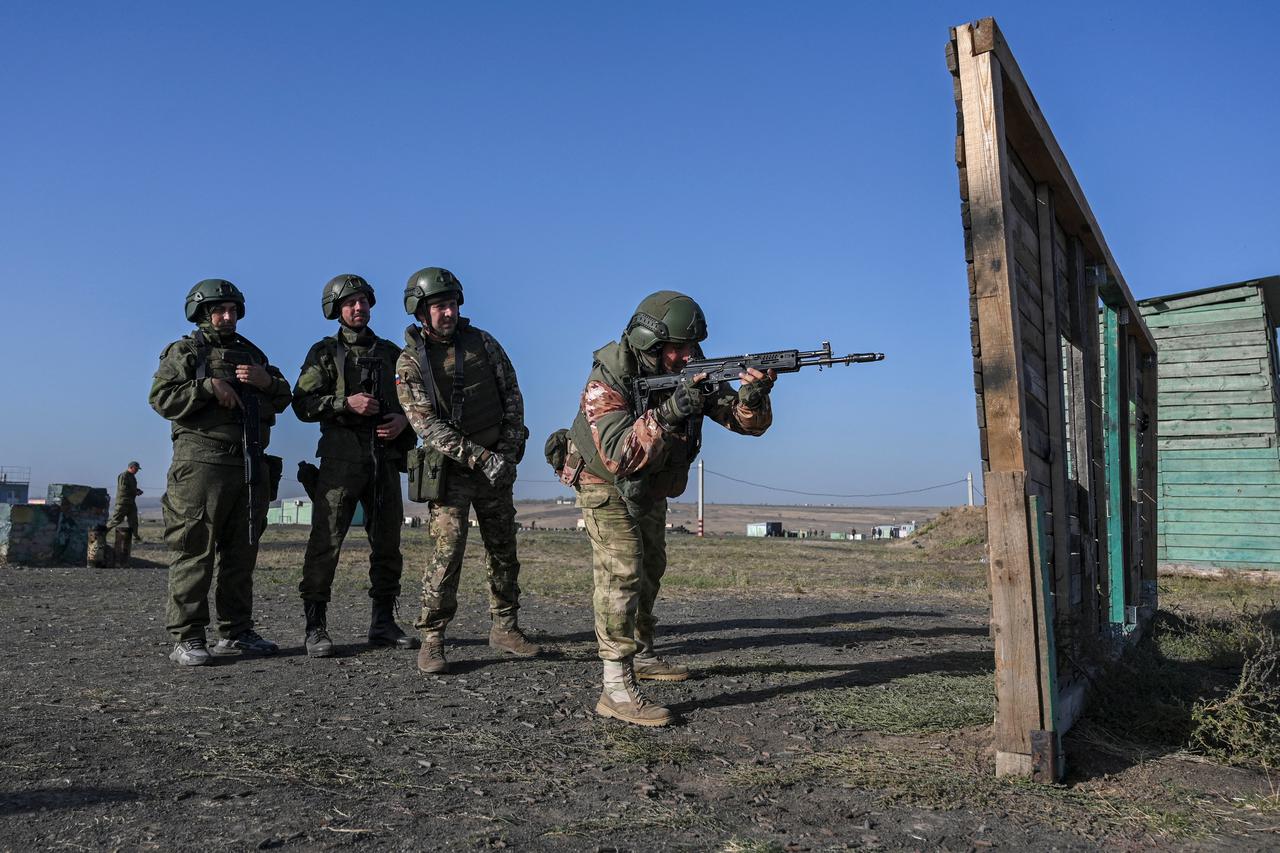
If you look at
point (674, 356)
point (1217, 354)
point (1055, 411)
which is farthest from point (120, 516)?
point (1217, 354)

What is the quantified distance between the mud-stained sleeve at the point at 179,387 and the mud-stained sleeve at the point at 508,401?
5.92ft

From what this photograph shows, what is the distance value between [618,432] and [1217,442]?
546 inches

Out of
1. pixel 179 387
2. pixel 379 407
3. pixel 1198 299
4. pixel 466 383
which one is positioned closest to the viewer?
pixel 179 387

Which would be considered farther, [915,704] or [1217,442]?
[1217,442]

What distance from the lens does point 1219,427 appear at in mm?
14953

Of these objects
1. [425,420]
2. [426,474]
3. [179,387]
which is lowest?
[426,474]

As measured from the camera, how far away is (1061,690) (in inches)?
173

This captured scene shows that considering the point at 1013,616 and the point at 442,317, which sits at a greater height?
the point at 442,317

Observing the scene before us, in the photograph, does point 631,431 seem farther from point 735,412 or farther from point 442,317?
point 442,317

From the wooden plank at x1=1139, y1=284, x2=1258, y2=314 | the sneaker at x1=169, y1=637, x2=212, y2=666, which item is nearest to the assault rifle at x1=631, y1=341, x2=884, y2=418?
the sneaker at x1=169, y1=637, x2=212, y2=666

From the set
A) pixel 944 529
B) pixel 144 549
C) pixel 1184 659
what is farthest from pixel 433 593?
pixel 944 529

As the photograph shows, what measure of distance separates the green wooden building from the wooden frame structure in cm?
900

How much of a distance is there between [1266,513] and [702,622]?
1078 cm

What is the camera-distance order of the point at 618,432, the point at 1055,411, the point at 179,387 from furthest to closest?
the point at 179,387, the point at 1055,411, the point at 618,432
